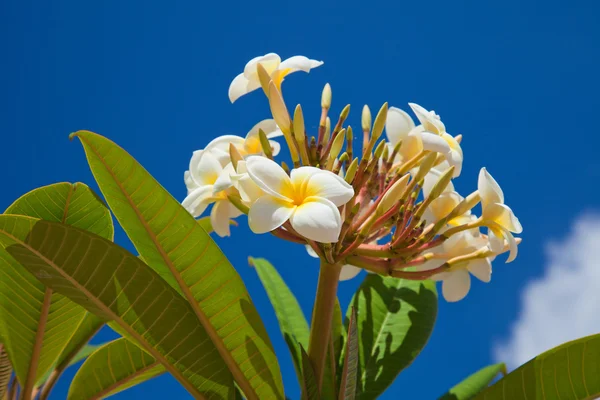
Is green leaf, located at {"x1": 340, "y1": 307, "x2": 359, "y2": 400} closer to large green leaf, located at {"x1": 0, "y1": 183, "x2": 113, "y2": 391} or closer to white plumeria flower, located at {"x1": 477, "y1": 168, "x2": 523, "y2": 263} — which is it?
white plumeria flower, located at {"x1": 477, "y1": 168, "x2": 523, "y2": 263}

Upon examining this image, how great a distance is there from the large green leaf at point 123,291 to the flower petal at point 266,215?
1.10ft

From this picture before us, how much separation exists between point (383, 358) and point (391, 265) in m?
0.56

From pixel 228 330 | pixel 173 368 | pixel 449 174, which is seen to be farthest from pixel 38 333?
pixel 449 174

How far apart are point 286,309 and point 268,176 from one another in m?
0.94

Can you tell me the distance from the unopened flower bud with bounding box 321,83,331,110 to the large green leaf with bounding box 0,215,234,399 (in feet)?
2.20

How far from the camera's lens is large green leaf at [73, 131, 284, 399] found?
1279mm

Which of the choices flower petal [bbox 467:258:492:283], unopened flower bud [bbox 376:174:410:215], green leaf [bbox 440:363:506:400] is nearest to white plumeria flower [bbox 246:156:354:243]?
unopened flower bud [bbox 376:174:410:215]

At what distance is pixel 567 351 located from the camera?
135 cm

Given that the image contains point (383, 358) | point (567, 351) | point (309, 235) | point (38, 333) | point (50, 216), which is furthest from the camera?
point (383, 358)

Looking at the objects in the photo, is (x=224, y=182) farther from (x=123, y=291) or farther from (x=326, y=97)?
(x=326, y=97)

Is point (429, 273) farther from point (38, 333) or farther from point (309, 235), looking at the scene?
point (38, 333)

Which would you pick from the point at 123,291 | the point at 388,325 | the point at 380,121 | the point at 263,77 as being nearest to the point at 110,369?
the point at 123,291

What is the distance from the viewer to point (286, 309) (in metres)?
2.03

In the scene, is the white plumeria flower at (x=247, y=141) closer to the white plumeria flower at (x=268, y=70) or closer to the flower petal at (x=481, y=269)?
the white plumeria flower at (x=268, y=70)
